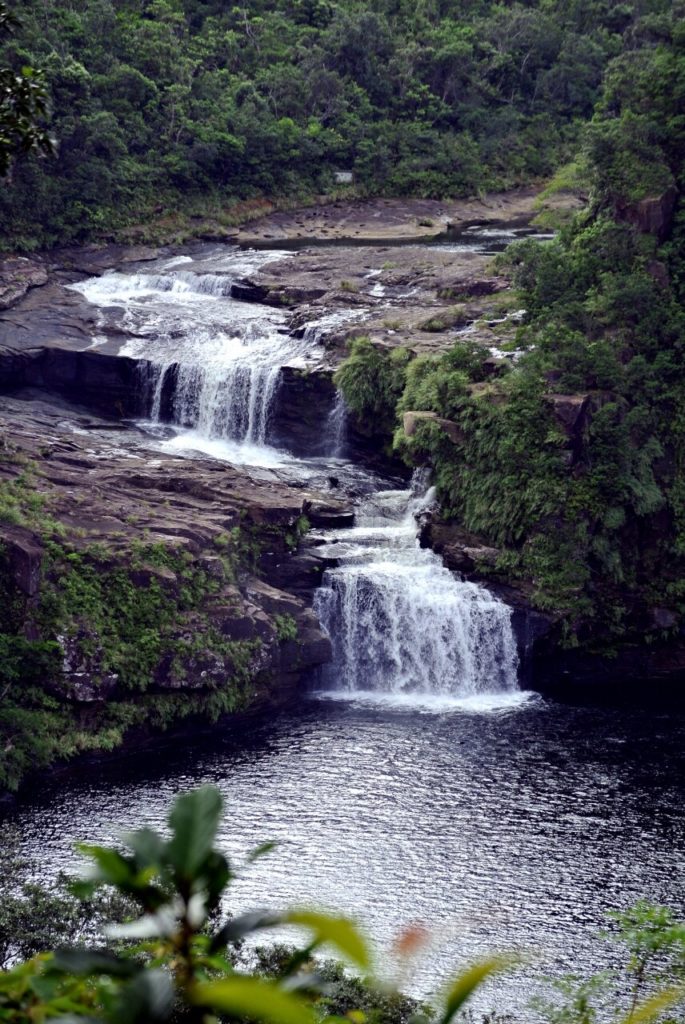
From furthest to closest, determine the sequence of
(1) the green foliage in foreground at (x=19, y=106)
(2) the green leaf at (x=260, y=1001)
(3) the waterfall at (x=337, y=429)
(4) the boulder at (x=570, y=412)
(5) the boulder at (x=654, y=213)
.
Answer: (3) the waterfall at (x=337, y=429)
(5) the boulder at (x=654, y=213)
(4) the boulder at (x=570, y=412)
(1) the green foliage in foreground at (x=19, y=106)
(2) the green leaf at (x=260, y=1001)

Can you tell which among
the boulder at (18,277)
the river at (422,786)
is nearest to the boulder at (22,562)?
the river at (422,786)

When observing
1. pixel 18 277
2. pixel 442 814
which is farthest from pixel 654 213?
pixel 18 277

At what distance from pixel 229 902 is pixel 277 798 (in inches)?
172

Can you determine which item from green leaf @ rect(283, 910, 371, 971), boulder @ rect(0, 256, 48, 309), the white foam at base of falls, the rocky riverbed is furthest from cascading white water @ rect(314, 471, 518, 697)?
green leaf @ rect(283, 910, 371, 971)

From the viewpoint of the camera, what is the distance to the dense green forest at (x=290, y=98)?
6003 centimetres

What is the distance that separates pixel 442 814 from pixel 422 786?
1258 millimetres

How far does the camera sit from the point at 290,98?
71188mm

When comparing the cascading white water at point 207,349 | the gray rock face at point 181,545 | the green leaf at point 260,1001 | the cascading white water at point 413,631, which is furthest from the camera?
the cascading white water at point 207,349

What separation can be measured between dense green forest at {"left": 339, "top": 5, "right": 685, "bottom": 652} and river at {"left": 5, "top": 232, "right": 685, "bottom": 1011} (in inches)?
82.5

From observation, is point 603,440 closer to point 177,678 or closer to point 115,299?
point 177,678

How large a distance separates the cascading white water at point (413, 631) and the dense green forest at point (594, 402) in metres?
1.54

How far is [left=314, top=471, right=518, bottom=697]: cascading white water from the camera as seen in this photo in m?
35.6

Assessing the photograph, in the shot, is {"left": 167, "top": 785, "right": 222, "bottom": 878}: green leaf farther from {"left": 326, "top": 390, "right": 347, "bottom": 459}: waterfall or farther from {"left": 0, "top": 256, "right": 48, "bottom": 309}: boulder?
{"left": 0, "top": 256, "right": 48, "bottom": 309}: boulder

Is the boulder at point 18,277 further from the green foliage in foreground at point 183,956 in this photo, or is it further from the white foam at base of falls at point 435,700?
the green foliage in foreground at point 183,956
